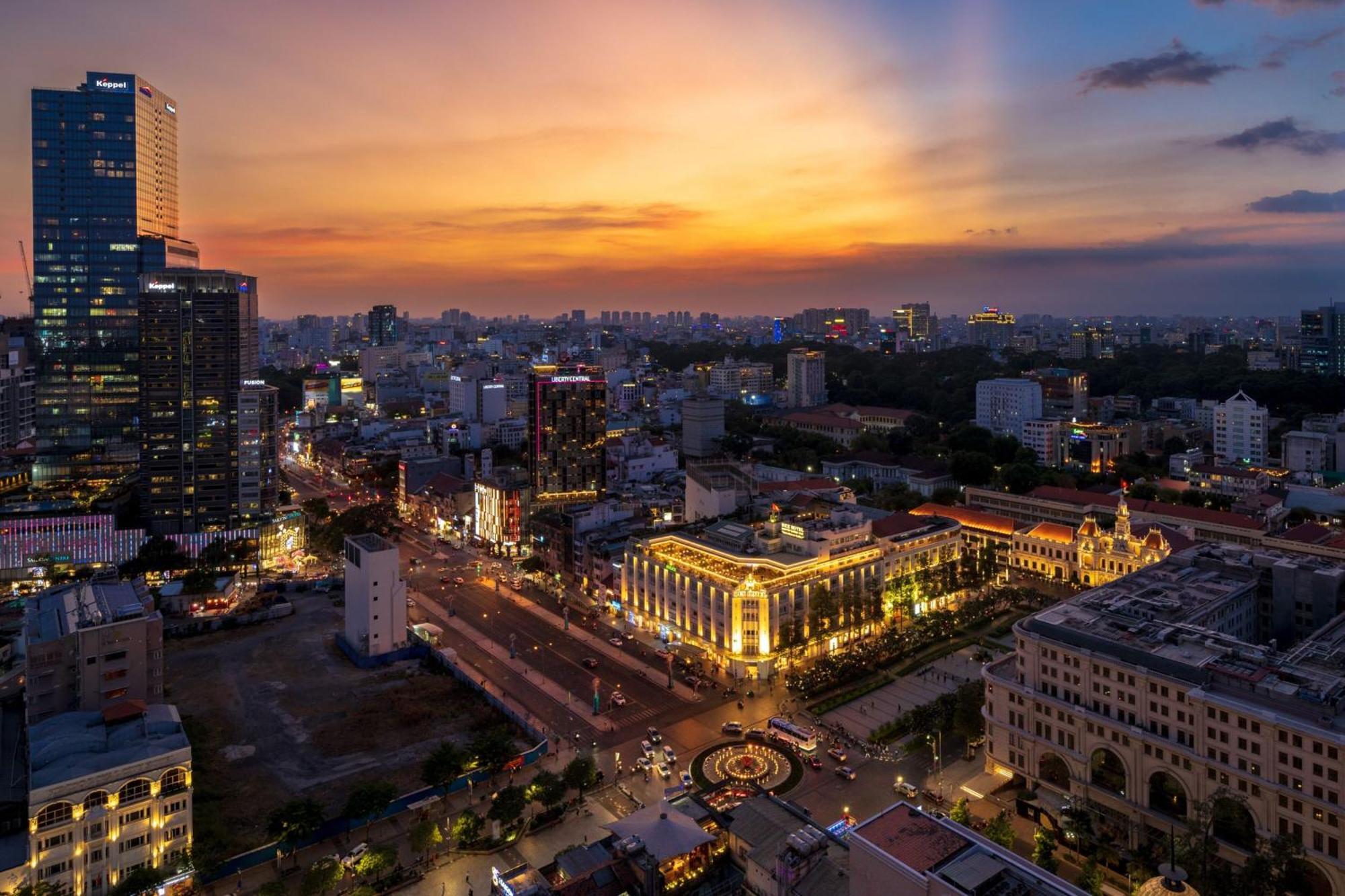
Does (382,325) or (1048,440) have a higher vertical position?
(382,325)

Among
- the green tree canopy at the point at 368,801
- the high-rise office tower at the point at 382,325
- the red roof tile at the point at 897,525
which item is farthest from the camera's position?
the high-rise office tower at the point at 382,325

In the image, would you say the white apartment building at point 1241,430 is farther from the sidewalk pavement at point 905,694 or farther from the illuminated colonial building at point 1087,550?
the sidewalk pavement at point 905,694

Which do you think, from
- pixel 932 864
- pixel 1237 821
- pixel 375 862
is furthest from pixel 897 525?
pixel 375 862

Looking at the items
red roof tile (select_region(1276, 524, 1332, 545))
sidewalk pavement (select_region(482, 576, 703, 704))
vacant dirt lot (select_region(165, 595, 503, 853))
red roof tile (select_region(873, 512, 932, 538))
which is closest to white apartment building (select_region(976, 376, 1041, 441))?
red roof tile (select_region(1276, 524, 1332, 545))

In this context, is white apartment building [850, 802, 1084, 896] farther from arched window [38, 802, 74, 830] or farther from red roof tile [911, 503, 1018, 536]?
red roof tile [911, 503, 1018, 536]

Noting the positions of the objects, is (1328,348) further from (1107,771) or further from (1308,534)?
(1107,771)

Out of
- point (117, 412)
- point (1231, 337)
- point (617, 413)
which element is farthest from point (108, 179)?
point (1231, 337)

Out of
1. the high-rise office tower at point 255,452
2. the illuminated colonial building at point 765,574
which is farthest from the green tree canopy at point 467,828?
the high-rise office tower at point 255,452
